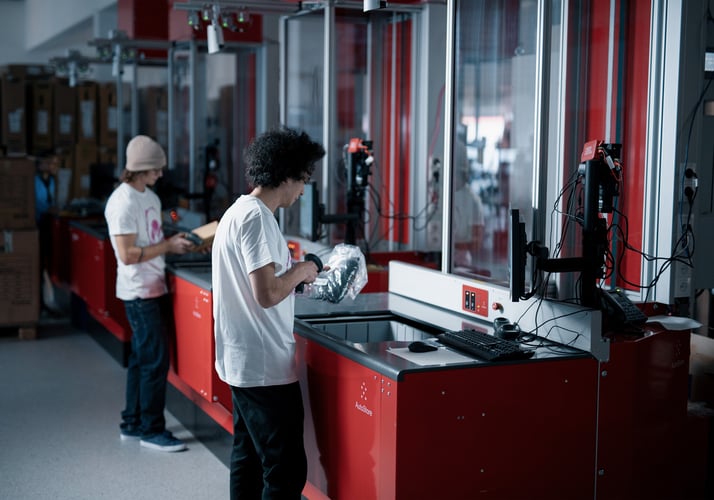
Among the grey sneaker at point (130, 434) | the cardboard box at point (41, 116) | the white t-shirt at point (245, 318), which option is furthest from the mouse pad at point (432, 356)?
the cardboard box at point (41, 116)

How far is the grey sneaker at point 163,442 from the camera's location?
4508 mm

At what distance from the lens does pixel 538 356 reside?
2725 mm

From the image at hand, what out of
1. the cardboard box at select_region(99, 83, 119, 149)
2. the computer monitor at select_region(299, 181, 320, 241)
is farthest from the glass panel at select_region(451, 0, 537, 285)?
the cardboard box at select_region(99, 83, 119, 149)

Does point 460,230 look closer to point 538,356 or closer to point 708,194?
point 708,194

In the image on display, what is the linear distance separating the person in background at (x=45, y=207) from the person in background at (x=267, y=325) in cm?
554

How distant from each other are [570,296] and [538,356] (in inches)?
34.4

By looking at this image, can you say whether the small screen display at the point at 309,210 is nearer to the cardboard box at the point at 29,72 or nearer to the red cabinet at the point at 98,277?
the red cabinet at the point at 98,277

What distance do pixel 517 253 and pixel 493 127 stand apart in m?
3.29

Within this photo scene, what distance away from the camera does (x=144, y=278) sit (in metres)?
4.45

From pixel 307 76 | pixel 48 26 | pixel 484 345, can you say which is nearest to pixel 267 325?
pixel 484 345

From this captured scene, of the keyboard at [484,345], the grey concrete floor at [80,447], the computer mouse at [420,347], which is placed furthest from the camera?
the grey concrete floor at [80,447]

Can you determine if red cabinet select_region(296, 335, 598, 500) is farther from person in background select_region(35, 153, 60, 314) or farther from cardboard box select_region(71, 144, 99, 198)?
cardboard box select_region(71, 144, 99, 198)

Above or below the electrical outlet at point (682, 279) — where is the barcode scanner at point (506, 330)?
below

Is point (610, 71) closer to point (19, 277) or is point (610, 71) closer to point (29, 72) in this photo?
point (19, 277)
